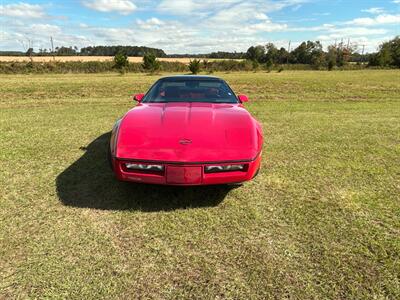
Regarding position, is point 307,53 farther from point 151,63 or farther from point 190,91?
point 190,91

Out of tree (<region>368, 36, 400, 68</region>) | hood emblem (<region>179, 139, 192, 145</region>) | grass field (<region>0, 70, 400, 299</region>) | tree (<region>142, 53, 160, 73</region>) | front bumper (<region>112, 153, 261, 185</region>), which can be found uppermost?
tree (<region>368, 36, 400, 68</region>)

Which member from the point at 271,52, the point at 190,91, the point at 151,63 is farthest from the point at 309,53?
the point at 190,91

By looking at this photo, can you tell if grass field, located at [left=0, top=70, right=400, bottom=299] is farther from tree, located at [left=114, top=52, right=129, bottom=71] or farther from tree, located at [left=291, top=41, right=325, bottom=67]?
tree, located at [left=291, top=41, right=325, bottom=67]

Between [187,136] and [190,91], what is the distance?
1.46m

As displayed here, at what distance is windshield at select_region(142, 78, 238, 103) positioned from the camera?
13.6ft

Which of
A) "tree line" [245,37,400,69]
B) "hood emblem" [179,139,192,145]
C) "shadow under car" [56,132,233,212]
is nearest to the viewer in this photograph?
"hood emblem" [179,139,192,145]

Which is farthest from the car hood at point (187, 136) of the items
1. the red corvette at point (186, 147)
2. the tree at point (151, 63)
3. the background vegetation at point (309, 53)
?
the background vegetation at point (309, 53)

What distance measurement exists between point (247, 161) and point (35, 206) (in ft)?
7.23

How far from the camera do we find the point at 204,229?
2.74 metres

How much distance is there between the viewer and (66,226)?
9.05 ft

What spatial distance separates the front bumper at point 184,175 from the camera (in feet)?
9.16

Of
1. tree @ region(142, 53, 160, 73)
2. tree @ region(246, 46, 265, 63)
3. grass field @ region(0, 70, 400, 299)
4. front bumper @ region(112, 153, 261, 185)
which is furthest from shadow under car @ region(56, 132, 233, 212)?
tree @ region(246, 46, 265, 63)

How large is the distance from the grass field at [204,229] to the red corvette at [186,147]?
0.42m

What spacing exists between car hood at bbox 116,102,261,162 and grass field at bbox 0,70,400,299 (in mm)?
604
